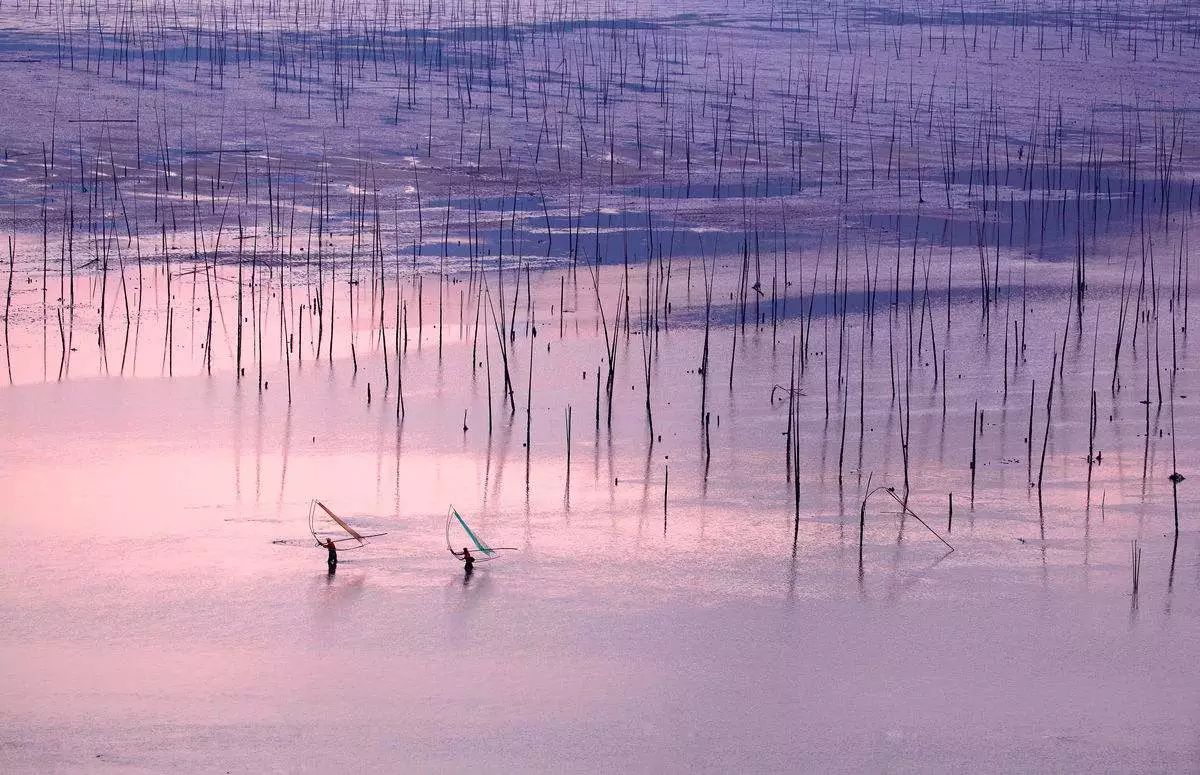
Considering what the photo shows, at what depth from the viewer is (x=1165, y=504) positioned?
3.85m

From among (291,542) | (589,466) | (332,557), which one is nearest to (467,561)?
(332,557)

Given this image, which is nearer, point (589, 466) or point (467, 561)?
point (467, 561)

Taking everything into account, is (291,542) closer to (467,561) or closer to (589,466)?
(467,561)

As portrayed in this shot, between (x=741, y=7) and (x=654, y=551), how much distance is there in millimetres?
17546

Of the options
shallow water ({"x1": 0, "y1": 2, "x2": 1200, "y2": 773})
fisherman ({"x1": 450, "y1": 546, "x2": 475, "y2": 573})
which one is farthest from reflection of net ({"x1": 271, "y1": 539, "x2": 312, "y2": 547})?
A: fisherman ({"x1": 450, "y1": 546, "x2": 475, "y2": 573})

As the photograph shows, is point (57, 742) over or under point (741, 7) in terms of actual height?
under

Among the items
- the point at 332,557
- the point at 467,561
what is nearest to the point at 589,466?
the point at 467,561

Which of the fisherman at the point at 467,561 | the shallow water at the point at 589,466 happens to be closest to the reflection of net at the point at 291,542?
the shallow water at the point at 589,466

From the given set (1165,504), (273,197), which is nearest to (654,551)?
(1165,504)

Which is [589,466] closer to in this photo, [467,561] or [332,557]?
[467,561]

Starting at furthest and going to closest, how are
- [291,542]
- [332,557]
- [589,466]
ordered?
[589,466], [291,542], [332,557]

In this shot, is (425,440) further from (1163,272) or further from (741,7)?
(741,7)

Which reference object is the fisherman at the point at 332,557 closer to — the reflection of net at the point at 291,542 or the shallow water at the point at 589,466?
the shallow water at the point at 589,466

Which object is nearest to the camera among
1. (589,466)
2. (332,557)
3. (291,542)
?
(332,557)
